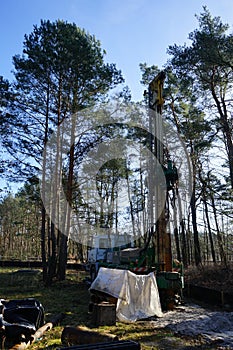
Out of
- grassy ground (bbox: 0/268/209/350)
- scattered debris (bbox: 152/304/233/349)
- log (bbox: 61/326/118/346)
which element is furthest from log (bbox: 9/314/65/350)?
scattered debris (bbox: 152/304/233/349)

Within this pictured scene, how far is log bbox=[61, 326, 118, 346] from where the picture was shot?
4859 mm

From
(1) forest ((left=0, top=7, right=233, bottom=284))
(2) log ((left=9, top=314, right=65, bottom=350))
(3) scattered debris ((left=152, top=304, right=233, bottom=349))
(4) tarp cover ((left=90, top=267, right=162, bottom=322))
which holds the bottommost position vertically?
(3) scattered debris ((left=152, top=304, right=233, bottom=349))

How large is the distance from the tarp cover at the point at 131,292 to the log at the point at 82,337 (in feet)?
7.04

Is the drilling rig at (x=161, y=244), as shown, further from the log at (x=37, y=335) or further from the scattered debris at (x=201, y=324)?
the log at (x=37, y=335)

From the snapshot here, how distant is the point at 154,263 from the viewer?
9086 millimetres

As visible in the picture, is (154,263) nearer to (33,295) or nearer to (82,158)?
(33,295)

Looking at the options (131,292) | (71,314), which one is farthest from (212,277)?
(71,314)

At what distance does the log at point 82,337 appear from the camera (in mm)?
4859

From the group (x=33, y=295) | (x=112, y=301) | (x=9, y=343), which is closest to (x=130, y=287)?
(x=112, y=301)

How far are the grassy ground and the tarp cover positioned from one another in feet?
1.43

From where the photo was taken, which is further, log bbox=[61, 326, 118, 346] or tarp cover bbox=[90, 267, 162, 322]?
tarp cover bbox=[90, 267, 162, 322]

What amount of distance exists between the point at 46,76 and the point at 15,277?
10.6 meters

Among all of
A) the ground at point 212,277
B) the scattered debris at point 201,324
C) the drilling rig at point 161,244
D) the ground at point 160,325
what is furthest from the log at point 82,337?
the ground at point 212,277

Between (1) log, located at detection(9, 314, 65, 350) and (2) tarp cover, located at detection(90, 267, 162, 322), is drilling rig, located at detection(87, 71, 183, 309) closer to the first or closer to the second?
(2) tarp cover, located at detection(90, 267, 162, 322)
